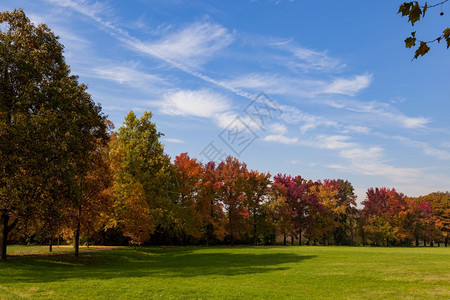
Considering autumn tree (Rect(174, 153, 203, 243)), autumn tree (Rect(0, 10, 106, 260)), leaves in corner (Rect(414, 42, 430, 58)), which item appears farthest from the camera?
autumn tree (Rect(174, 153, 203, 243))

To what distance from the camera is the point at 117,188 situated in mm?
34281

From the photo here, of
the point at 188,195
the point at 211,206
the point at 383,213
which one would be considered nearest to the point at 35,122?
the point at 188,195

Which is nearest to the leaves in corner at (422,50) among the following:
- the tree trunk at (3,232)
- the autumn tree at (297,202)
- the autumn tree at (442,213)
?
the tree trunk at (3,232)

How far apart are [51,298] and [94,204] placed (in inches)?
629

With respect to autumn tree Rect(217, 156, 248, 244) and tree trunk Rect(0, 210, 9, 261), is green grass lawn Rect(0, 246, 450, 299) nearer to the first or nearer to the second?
tree trunk Rect(0, 210, 9, 261)

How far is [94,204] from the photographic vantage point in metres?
27.2

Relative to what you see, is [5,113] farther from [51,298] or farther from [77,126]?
[51,298]

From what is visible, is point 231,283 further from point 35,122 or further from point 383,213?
point 383,213

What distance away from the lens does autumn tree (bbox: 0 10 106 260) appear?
19.2m

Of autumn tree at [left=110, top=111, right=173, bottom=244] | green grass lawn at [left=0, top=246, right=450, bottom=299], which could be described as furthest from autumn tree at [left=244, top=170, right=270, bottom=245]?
green grass lawn at [left=0, top=246, right=450, bottom=299]

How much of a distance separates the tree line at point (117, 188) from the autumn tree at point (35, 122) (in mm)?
66

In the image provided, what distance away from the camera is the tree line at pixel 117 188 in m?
20.1

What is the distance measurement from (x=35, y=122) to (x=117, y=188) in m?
15.6

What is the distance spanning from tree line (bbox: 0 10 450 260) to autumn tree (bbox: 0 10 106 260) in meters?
0.07
